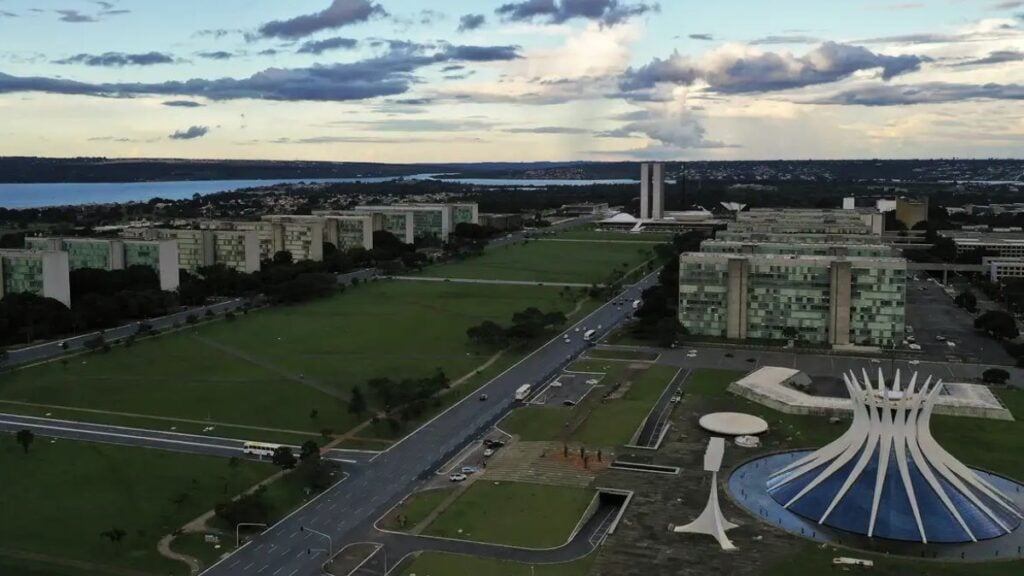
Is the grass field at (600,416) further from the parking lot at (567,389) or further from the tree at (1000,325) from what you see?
the tree at (1000,325)

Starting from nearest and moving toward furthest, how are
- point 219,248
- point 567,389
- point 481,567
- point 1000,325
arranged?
point 481,567 < point 567,389 < point 1000,325 < point 219,248

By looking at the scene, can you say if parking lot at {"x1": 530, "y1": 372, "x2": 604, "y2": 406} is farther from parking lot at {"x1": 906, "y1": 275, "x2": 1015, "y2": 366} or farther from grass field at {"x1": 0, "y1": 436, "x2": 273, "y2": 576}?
parking lot at {"x1": 906, "y1": 275, "x2": 1015, "y2": 366}

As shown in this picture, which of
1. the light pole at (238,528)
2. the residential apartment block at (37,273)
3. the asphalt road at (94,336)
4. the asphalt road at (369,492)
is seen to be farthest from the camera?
the residential apartment block at (37,273)

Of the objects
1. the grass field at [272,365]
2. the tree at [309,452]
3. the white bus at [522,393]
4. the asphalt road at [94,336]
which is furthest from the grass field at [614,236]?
the tree at [309,452]

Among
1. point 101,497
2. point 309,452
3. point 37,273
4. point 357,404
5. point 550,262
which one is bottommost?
point 101,497

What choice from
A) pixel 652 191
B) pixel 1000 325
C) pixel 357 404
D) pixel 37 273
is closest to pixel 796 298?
pixel 1000 325

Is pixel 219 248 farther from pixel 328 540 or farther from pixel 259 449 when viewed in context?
pixel 328 540

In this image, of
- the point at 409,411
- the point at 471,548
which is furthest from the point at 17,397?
the point at 471,548
